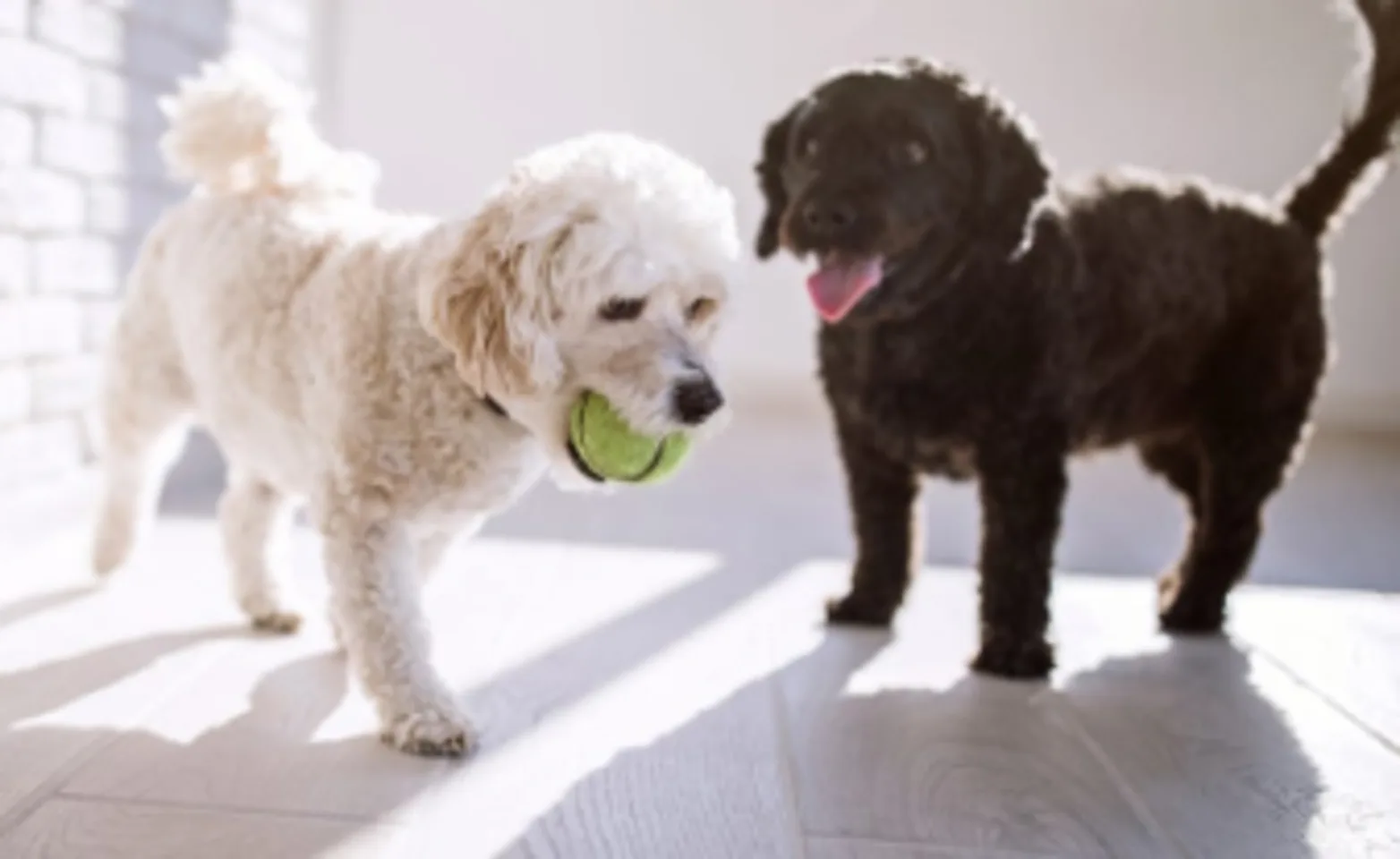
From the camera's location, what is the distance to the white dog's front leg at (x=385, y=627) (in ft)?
4.91

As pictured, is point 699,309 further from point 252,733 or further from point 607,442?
point 252,733

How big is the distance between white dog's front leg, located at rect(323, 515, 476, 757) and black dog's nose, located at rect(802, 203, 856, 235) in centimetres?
71

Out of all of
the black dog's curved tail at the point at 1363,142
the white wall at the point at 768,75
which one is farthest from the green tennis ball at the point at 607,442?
the white wall at the point at 768,75

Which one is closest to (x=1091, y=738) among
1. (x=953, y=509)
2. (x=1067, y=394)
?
(x=1067, y=394)

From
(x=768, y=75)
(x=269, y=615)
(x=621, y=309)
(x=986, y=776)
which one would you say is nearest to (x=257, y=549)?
(x=269, y=615)

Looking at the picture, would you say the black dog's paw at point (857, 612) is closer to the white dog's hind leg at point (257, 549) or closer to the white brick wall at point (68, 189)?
the white dog's hind leg at point (257, 549)

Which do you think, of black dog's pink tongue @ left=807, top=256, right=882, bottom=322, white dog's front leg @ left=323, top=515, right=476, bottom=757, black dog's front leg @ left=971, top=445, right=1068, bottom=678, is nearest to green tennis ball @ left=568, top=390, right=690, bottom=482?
white dog's front leg @ left=323, top=515, right=476, bottom=757

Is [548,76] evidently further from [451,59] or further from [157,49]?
[157,49]

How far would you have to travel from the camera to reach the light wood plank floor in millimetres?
1323

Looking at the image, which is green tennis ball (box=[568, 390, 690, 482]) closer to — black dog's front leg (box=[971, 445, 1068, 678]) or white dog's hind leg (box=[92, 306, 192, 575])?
black dog's front leg (box=[971, 445, 1068, 678])

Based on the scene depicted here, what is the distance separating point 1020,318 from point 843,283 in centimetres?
27

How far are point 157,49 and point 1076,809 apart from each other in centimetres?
223

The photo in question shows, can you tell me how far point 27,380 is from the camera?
2.22 meters

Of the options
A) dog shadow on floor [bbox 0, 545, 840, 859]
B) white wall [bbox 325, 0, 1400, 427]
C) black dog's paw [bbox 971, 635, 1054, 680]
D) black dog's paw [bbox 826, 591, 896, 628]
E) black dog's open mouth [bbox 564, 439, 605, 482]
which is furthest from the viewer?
white wall [bbox 325, 0, 1400, 427]
